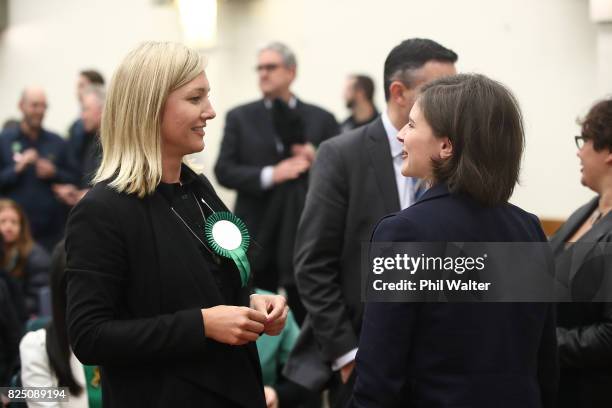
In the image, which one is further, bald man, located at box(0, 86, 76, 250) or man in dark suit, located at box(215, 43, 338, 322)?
bald man, located at box(0, 86, 76, 250)

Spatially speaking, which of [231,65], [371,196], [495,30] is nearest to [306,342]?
[371,196]

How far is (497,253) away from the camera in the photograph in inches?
92.3

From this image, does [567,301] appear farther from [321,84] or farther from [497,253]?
[321,84]

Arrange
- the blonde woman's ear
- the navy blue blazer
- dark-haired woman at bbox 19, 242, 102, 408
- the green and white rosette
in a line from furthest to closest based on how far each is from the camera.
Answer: dark-haired woman at bbox 19, 242, 102, 408 → the green and white rosette → the blonde woman's ear → the navy blue blazer

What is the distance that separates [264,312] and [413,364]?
0.49m

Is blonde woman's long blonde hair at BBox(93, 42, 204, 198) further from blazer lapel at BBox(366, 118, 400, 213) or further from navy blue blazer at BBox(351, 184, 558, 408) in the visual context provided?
blazer lapel at BBox(366, 118, 400, 213)

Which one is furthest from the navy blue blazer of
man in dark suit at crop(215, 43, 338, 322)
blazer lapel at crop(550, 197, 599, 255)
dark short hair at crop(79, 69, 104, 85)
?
dark short hair at crop(79, 69, 104, 85)

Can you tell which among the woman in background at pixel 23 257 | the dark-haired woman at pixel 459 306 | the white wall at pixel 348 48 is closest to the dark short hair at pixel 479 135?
the dark-haired woman at pixel 459 306

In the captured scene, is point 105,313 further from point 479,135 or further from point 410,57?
point 410,57

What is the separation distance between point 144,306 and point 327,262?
113 centimetres

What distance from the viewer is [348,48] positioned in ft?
28.4

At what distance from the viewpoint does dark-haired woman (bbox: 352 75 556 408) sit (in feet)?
7.35

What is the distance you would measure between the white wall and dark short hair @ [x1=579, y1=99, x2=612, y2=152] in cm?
298

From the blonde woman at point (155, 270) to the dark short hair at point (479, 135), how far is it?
61cm
